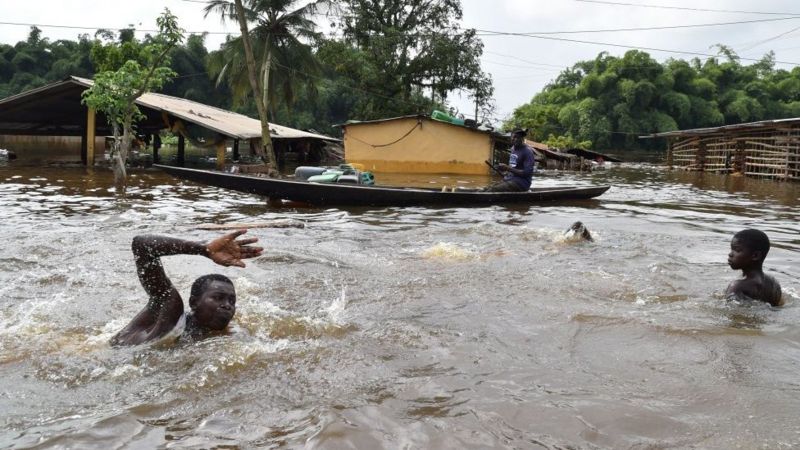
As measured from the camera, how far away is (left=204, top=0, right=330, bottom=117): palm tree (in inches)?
1063

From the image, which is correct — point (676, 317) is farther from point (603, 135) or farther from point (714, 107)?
point (714, 107)

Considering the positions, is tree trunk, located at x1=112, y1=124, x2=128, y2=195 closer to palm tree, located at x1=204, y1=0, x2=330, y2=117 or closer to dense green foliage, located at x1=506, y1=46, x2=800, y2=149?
palm tree, located at x1=204, y1=0, x2=330, y2=117

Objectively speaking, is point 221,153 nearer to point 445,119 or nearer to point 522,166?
point 445,119

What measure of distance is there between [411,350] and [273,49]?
84.6ft

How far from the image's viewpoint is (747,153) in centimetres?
2489

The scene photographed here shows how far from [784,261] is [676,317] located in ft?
11.8

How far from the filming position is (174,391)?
360 centimetres

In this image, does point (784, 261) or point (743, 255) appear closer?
point (743, 255)

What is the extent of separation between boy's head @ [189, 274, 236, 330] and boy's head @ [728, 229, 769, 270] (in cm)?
425

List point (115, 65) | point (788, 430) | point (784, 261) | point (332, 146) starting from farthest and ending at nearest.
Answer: point (332, 146)
point (115, 65)
point (784, 261)
point (788, 430)

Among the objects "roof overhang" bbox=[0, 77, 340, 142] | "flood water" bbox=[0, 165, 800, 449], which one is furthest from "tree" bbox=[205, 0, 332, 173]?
"flood water" bbox=[0, 165, 800, 449]

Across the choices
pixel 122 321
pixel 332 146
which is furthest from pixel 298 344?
pixel 332 146

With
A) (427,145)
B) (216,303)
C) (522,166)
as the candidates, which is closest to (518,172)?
(522,166)

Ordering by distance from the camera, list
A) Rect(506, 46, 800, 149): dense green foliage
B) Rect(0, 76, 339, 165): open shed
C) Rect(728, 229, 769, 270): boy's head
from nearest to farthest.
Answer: Rect(728, 229, 769, 270): boy's head, Rect(0, 76, 339, 165): open shed, Rect(506, 46, 800, 149): dense green foliage
